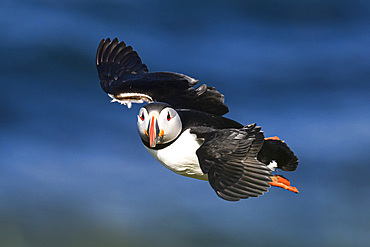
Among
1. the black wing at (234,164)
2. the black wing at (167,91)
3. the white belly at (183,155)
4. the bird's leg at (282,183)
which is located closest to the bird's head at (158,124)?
the white belly at (183,155)

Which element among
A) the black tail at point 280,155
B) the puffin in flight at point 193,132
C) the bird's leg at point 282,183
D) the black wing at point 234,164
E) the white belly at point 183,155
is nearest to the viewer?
the black wing at point 234,164

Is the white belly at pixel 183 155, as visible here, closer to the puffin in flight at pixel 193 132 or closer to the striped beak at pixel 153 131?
the puffin in flight at pixel 193 132

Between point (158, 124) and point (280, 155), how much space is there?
2.05m

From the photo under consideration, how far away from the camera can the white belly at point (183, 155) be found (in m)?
8.89

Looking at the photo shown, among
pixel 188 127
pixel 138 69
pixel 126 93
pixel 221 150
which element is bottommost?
pixel 221 150

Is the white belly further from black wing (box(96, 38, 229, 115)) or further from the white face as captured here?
black wing (box(96, 38, 229, 115))

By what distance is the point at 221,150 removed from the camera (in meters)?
8.18

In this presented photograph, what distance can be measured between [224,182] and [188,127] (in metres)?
1.39

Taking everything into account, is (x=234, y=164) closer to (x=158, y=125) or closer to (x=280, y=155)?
(x=158, y=125)

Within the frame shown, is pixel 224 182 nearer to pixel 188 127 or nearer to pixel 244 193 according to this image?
pixel 244 193

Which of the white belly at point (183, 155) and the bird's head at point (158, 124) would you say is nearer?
the bird's head at point (158, 124)

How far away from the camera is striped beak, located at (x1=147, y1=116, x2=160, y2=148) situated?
8.66 m

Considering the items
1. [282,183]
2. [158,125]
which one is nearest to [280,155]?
[282,183]

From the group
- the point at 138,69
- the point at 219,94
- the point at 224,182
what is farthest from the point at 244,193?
the point at 138,69
